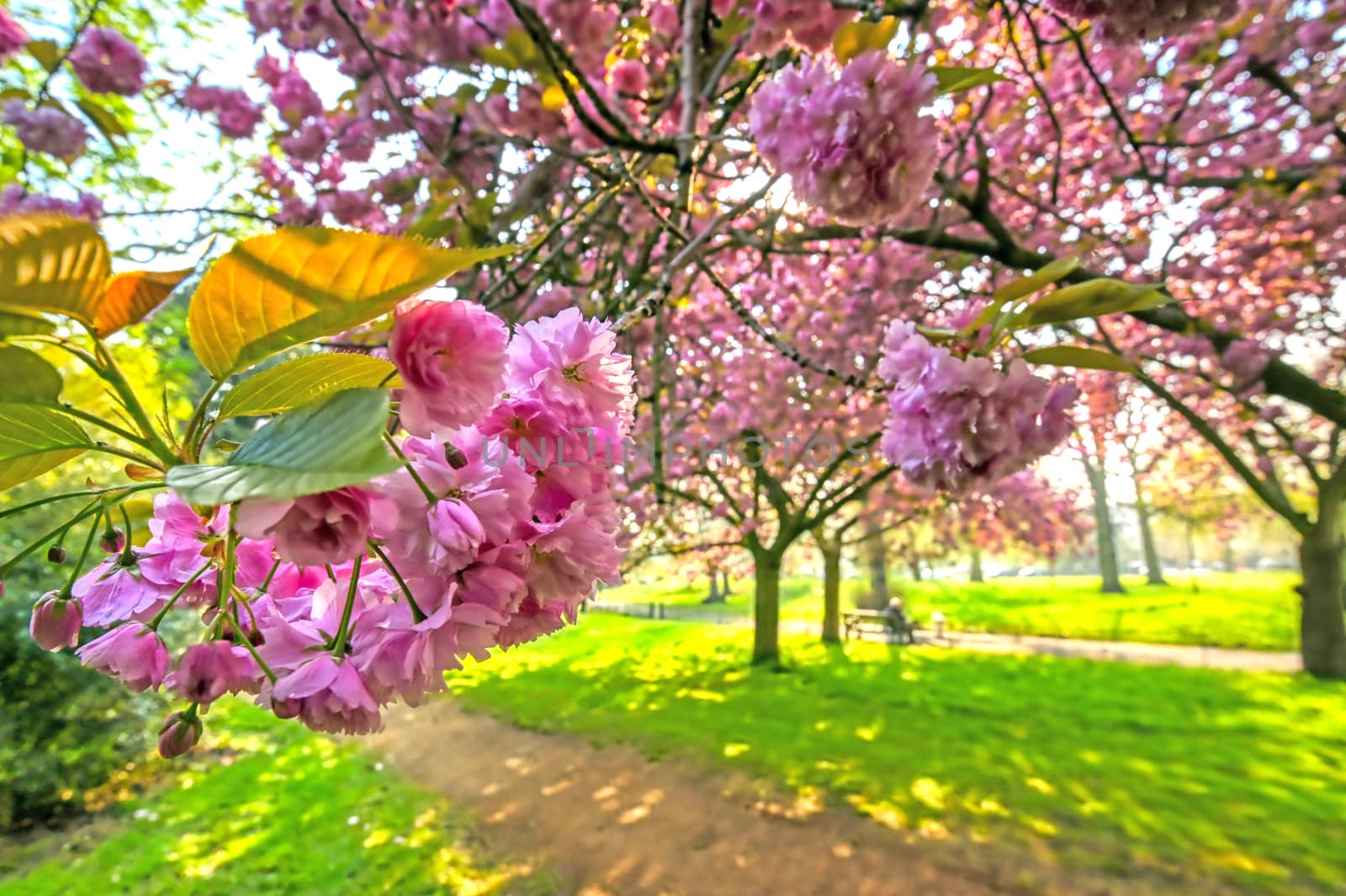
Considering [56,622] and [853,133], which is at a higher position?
[853,133]

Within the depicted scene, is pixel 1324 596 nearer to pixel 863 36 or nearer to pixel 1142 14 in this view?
pixel 1142 14

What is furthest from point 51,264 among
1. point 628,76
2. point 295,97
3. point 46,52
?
point 295,97

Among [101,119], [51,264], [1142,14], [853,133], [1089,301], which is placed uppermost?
[101,119]

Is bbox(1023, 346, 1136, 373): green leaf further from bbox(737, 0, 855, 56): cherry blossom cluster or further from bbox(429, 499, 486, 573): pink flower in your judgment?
bbox(737, 0, 855, 56): cherry blossom cluster

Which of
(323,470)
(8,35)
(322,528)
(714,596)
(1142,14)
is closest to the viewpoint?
(323,470)

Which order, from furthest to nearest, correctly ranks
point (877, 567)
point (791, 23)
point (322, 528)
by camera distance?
point (877, 567)
point (791, 23)
point (322, 528)

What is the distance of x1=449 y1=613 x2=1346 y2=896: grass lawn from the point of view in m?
3.58

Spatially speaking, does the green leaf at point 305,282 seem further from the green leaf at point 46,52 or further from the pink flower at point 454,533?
the green leaf at point 46,52

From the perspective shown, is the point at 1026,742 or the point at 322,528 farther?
the point at 1026,742

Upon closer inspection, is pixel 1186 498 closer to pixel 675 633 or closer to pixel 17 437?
pixel 675 633

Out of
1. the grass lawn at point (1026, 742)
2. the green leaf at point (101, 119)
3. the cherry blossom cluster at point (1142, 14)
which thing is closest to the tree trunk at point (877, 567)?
the grass lawn at point (1026, 742)

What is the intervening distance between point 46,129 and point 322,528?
3.63 m

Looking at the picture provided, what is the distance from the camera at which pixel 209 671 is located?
0.52 metres

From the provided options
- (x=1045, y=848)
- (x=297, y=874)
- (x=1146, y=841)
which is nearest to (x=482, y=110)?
(x=297, y=874)
